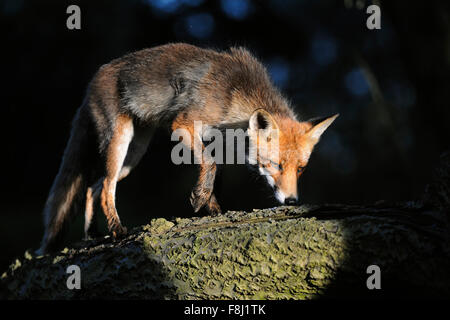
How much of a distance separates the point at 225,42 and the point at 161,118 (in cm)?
604

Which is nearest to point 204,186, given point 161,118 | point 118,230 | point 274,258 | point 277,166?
point 277,166

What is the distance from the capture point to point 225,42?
1015 centimetres

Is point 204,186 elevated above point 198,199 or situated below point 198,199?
above

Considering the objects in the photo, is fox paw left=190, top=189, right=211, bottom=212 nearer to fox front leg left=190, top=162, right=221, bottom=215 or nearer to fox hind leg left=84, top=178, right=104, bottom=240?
fox front leg left=190, top=162, right=221, bottom=215

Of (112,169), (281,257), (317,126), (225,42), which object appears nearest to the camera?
(281,257)

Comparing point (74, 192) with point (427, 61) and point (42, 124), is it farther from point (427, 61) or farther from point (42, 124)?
point (42, 124)

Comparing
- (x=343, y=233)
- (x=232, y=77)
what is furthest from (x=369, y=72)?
(x=343, y=233)

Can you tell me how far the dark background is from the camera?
34.5 ft

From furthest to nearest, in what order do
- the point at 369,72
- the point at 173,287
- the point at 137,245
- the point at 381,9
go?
the point at 369,72, the point at 381,9, the point at 137,245, the point at 173,287

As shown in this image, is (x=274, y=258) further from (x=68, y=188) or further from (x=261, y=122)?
(x=68, y=188)

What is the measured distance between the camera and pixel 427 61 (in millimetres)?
5137

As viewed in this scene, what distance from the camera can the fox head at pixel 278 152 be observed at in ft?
12.7

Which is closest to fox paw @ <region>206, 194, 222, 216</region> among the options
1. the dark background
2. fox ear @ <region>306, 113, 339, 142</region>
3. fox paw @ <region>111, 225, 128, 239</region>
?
fox paw @ <region>111, 225, 128, 239</region>

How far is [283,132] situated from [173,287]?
190cm
